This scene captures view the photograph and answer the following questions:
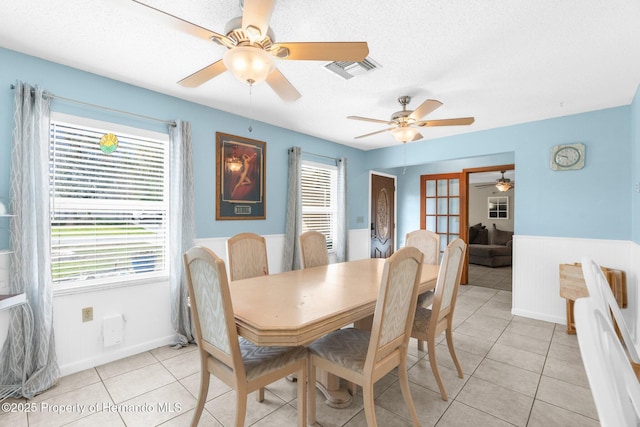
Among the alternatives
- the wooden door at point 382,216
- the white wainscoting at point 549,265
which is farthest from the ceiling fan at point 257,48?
the wooden door at point 382,216

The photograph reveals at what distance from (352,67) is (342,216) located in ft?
9.05

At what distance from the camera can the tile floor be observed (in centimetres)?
180

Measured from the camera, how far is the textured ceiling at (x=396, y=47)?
168 centimetres

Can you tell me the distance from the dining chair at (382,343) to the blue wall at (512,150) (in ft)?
6.90

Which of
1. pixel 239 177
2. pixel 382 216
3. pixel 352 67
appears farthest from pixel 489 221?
pixel 352 67

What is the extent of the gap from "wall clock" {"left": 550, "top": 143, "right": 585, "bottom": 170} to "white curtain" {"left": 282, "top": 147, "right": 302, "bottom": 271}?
3123 mm

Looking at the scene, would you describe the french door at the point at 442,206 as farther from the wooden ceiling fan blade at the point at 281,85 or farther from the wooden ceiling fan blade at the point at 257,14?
the wooden ceiling fan blade at the point at 257,14

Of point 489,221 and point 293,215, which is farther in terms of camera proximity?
point 489,221

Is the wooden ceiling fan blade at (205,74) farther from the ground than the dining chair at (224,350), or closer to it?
farther from the ground

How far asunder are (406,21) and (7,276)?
320 cm

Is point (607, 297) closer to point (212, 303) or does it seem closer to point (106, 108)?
point (212, 303)

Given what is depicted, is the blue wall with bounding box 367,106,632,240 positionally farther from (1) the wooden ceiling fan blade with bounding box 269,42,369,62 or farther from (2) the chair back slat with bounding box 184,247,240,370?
(2) the chair back slat with bounding box 184,247,240,370

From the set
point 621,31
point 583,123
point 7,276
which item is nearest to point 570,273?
point 583,123

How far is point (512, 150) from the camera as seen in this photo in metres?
3.79
